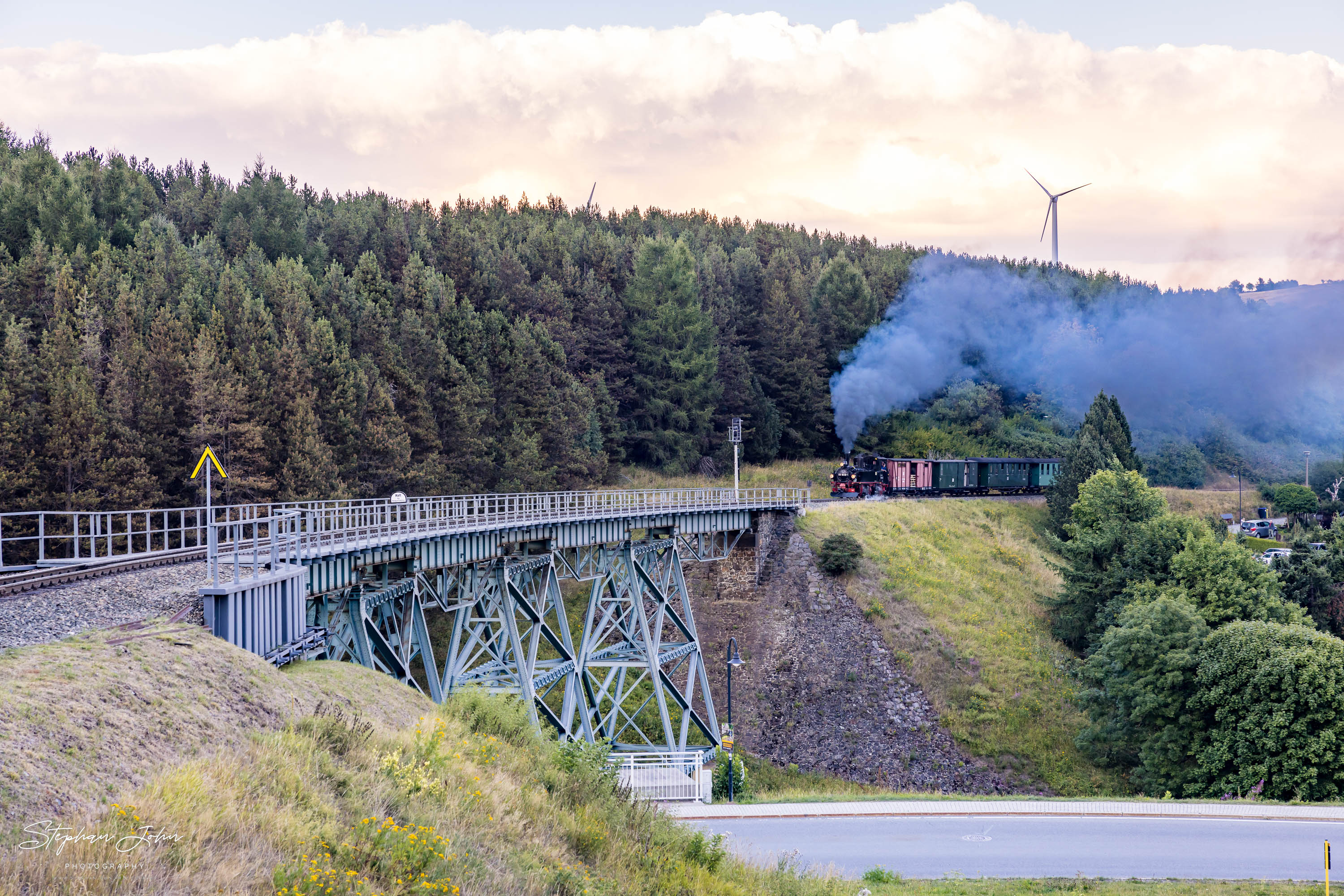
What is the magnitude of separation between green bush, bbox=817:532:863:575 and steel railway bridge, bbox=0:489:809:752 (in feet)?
12.5

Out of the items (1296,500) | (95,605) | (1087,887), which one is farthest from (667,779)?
(1296,500)

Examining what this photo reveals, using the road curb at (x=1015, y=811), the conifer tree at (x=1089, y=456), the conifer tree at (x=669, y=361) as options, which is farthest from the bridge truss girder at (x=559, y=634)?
the conifer tree at (x=669, y=361)

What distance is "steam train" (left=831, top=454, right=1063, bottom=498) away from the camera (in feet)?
214

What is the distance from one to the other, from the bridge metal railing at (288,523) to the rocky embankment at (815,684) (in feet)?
12.8

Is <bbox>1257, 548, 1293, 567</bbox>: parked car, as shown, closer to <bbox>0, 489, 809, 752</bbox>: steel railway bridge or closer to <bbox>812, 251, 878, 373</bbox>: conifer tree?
<bbox>0, 489, 809, 752</bbox>: steel railway bridge

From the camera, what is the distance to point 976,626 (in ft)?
161

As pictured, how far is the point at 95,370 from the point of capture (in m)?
48.9

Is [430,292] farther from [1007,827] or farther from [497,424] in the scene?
[1007,827]

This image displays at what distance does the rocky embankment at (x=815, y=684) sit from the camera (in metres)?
42.2

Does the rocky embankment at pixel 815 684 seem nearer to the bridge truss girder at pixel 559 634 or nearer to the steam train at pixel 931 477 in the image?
the bridge truss girder at pixel 559 634

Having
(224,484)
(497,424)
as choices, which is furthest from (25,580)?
(497,424)

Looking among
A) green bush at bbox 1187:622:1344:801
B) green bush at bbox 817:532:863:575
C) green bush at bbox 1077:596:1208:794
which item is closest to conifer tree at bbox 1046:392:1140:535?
green bush at bbox 817:532:863:575

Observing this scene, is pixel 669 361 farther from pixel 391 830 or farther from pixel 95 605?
pixel 391 830

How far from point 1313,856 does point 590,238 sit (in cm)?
7642
